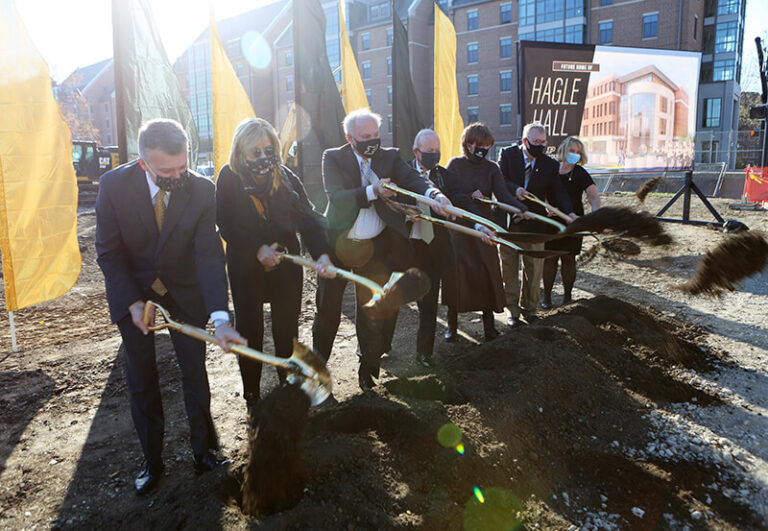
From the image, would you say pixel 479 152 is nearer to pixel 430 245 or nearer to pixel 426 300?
pixel 430 245

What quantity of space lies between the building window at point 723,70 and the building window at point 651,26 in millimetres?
5653

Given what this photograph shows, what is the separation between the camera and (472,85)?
141 feet

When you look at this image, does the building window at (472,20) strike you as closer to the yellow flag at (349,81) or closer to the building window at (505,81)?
the building window at (505,81)

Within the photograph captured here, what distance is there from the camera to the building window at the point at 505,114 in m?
41.3

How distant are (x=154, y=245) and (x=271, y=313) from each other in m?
1.08

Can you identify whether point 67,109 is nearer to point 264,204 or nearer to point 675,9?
point 675,9

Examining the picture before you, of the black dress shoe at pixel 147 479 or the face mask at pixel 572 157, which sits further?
the face mask at pixel 572 157

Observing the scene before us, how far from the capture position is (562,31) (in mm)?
38031

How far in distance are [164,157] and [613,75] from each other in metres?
15.1

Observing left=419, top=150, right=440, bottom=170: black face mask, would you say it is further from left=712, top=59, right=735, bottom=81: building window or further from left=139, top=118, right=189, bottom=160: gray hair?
left=712, top=59, right=735, bottom=81: building window

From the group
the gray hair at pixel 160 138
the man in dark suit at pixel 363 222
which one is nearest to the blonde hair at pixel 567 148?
the man in dark suit at pixel 363 222

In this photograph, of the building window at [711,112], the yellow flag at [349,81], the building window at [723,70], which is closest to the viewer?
the yellow flag at [349,81]

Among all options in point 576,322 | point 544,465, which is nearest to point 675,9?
point 576,322

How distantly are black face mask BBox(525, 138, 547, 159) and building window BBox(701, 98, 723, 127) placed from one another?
126ft
